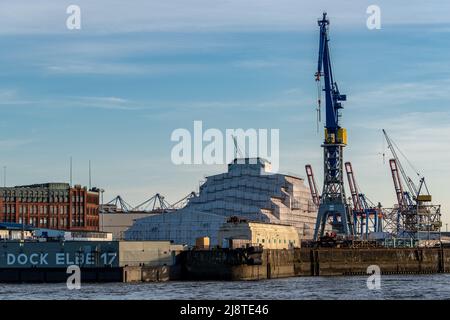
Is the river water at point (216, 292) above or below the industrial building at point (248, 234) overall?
below

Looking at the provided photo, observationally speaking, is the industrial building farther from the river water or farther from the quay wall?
the river water

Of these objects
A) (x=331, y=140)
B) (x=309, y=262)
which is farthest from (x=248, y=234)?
(x=331, y=140)

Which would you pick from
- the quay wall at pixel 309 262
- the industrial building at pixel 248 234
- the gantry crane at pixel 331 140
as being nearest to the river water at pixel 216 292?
the quay wall at pixel 309 262

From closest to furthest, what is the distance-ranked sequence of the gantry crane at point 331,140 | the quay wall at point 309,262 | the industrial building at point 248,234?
the quay wall at point 309,262, the industrial building at point 248,234, the gantry crane at point 331,140

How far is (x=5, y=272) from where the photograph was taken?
120 meters

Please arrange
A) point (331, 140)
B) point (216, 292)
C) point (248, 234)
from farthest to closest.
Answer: point (331, 140) → point (248, 234) → point (216, 292)

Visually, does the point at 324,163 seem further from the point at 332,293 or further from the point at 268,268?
the point at 332,293

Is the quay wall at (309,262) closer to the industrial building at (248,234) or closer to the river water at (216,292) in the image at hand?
the industrial building at (248,234)

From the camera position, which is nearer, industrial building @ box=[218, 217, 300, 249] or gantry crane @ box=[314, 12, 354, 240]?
industrial building @ box=[218, 217, 300, 249]

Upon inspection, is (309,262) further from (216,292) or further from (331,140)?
(216,292)

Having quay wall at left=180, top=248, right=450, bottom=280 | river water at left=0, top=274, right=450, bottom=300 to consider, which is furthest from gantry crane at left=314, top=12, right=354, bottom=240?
river water at left=0, top=274, right=450, bottom=300

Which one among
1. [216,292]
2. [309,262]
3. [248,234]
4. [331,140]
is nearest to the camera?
Answer: [216,292]
